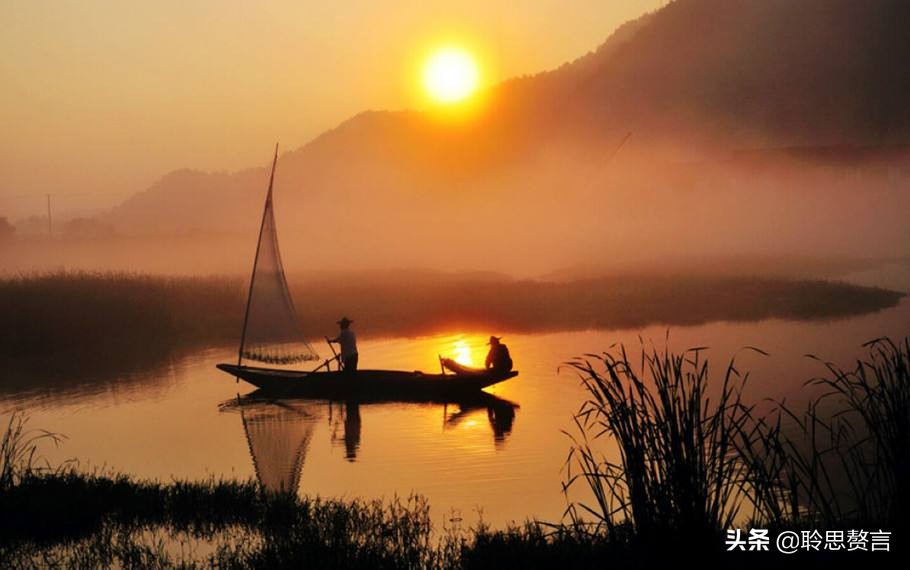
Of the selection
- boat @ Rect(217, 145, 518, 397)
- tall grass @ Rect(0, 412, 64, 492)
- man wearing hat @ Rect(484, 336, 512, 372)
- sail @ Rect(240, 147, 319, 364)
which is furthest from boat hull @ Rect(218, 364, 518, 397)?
tall grass @ Rect(0, 412, 64, 492)

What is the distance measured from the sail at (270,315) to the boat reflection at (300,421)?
1.38 m

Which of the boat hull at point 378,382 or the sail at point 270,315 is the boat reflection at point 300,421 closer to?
the boat hull at point 378,382

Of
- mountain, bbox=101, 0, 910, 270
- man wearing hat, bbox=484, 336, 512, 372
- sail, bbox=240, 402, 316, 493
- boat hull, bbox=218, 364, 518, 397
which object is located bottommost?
sail, bbox=240, 402, 316, 493

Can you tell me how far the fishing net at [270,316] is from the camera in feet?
85.1

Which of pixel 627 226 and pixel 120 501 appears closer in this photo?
pixel 120 501

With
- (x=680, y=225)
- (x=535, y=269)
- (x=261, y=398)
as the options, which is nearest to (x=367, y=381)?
(x=261, y=398)

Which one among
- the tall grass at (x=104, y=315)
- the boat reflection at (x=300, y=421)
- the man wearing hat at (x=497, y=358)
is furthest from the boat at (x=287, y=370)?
the tall grass at (x=104, y=315)

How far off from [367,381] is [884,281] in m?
46.0

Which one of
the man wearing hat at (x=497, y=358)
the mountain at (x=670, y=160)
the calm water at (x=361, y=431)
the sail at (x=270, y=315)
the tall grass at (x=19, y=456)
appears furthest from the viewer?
the mountain at (x=670, y=160)

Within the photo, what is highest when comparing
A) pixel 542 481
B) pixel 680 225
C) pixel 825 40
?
pixel 825 40

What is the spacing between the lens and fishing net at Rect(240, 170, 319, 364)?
25953 millimetres

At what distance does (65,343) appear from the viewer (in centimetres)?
3331

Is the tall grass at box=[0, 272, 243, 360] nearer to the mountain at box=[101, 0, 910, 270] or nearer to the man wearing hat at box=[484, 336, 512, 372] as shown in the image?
the man wearing hat at box=[484, 336, 512, 372]

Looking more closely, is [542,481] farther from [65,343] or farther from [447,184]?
[447,184]
